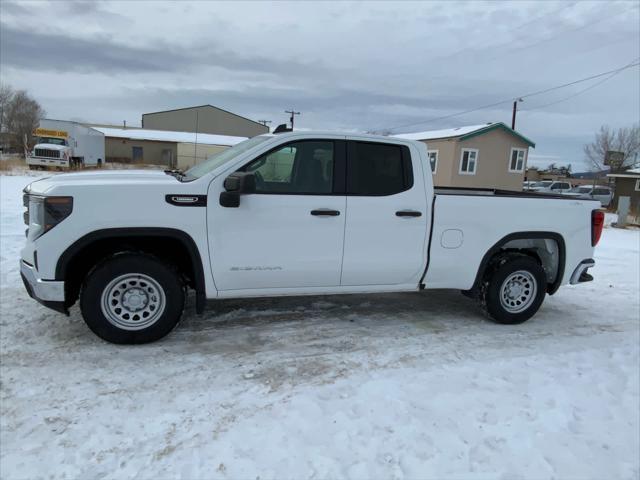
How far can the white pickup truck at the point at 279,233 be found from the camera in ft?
12.9

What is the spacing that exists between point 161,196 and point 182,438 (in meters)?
1.95

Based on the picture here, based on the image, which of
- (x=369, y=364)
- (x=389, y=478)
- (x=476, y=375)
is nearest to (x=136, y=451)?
(x=389, y=478)

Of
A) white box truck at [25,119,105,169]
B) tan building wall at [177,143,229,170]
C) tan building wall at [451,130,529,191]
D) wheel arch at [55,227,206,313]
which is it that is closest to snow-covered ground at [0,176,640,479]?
wheel arch at [55,227,206,313]

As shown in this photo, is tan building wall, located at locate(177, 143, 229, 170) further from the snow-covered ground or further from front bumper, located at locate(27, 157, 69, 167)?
the snow-covered ground

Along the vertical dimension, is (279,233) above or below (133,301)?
above

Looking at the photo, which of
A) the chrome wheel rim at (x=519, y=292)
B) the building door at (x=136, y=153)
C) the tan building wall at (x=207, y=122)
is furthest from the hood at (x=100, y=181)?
the tan building wall at (x=207, y=122)

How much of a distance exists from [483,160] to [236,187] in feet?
101

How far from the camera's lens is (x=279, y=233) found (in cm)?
431

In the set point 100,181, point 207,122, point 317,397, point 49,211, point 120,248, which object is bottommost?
point 317,397

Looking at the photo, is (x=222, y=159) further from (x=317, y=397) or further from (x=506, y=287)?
(x=506, y=287)

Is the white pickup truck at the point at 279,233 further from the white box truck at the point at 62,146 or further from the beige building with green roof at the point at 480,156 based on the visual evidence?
the white box truck at the point at 62,146

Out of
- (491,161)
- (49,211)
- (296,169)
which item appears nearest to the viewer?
(49,211)

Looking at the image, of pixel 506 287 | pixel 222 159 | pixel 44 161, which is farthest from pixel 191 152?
pixel 506 287

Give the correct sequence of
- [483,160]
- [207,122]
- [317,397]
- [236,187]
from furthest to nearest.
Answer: [207,122] < [483,160] < [236,187] < [317,397]
